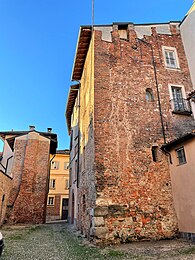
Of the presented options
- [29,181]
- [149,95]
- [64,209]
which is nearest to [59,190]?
[64,209]

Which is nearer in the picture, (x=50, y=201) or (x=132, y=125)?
(x=132, y=125)

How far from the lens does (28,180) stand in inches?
606

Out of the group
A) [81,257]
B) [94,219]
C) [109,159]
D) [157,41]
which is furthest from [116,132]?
[157,41]

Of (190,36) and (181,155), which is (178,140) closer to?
(181,155)

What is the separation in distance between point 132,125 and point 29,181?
389 inches

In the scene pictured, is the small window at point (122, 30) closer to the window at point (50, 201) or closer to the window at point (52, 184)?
the window at point (52, 184)

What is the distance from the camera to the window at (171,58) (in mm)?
12044

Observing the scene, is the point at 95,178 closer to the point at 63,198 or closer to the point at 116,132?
the point at 116,132

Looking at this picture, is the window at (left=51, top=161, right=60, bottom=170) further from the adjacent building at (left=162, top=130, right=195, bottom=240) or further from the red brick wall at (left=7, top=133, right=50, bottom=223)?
the adjacent building at (left=162, top=130, right=195, bottom=240)

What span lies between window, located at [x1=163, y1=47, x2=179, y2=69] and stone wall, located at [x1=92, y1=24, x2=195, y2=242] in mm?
321

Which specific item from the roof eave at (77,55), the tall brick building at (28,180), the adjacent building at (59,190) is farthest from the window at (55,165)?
the roof eave at (77,55)

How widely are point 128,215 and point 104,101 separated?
5241 mm

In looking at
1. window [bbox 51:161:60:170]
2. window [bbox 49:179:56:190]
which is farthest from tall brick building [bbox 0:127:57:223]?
window [bbox 49:179:56:190]

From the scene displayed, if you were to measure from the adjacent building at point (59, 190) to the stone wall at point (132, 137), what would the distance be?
16.9 m
